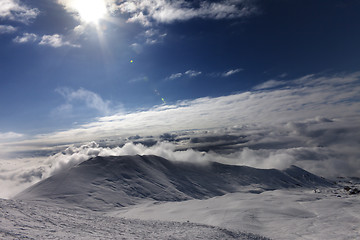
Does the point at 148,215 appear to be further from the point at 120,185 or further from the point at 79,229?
the point at 120,185

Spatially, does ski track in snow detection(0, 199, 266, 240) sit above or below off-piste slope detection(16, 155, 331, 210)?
above

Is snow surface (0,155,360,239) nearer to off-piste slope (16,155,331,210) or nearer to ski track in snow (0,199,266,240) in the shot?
ski track in snow (0,199,266,240)

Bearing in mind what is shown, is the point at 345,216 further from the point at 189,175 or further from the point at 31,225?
the point at 189,175

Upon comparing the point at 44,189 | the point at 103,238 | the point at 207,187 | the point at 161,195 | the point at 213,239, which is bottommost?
the point at 207,187

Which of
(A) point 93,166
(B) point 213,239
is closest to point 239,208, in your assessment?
(B) point 213,239

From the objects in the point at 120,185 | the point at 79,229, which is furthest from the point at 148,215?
the point at 120,185

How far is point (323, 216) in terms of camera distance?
5134cm

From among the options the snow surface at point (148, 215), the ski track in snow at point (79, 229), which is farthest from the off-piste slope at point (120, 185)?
the ski track in snow at point (79, 229)

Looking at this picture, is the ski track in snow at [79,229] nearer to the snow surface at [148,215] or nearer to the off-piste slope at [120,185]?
the snow surface at [148,215]

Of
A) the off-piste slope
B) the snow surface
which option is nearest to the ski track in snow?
the snow surface

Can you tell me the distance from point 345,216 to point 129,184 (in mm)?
110780

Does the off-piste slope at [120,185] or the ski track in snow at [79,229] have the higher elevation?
the ski track in snow at [79,229]

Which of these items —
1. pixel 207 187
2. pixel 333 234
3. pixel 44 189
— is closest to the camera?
pixel 333 234

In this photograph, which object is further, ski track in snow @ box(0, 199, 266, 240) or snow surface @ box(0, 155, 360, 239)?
snow surface @ box(0, 155, 360, 239)
